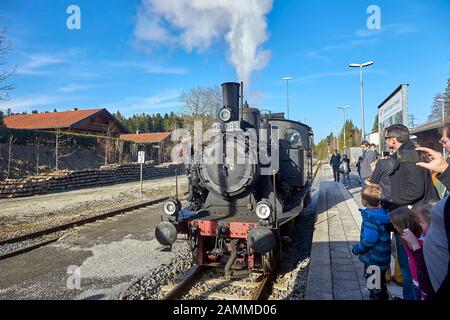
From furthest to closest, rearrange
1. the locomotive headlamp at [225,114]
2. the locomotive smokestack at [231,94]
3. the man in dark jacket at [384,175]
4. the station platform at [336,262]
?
the locomotive smokestack at [231,94] → the locomotive headlamp at [225,114] → the man in dark jacket at [384,175] → the station platform at [336,262]

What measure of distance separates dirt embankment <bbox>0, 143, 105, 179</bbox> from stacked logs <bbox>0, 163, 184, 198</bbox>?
100 inches

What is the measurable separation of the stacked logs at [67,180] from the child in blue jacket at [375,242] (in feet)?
52.7

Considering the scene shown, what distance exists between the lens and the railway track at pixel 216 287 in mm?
4336

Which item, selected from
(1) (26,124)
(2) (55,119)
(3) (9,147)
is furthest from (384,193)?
(1) (26,124)

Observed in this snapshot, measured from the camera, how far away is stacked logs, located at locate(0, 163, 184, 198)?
1606 centimetres

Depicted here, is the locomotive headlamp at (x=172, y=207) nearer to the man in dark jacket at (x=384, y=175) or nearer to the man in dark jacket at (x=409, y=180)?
the man in dark jacket at (x=384, y=175)

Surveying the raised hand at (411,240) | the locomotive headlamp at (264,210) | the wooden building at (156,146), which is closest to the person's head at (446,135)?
the raised hand at (411,240)

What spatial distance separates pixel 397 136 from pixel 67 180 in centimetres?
1901

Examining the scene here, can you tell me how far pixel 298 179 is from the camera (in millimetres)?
6891

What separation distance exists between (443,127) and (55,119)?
3794 centimetres

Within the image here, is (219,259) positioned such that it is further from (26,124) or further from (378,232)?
(26,124)

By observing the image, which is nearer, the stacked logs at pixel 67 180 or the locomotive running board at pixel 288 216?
the locomotive running board at pixel 288 216

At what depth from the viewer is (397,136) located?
4.09 meters

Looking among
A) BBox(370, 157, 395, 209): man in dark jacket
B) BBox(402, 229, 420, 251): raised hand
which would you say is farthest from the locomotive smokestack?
BBox(402, 229, 420, 251): raised hand
